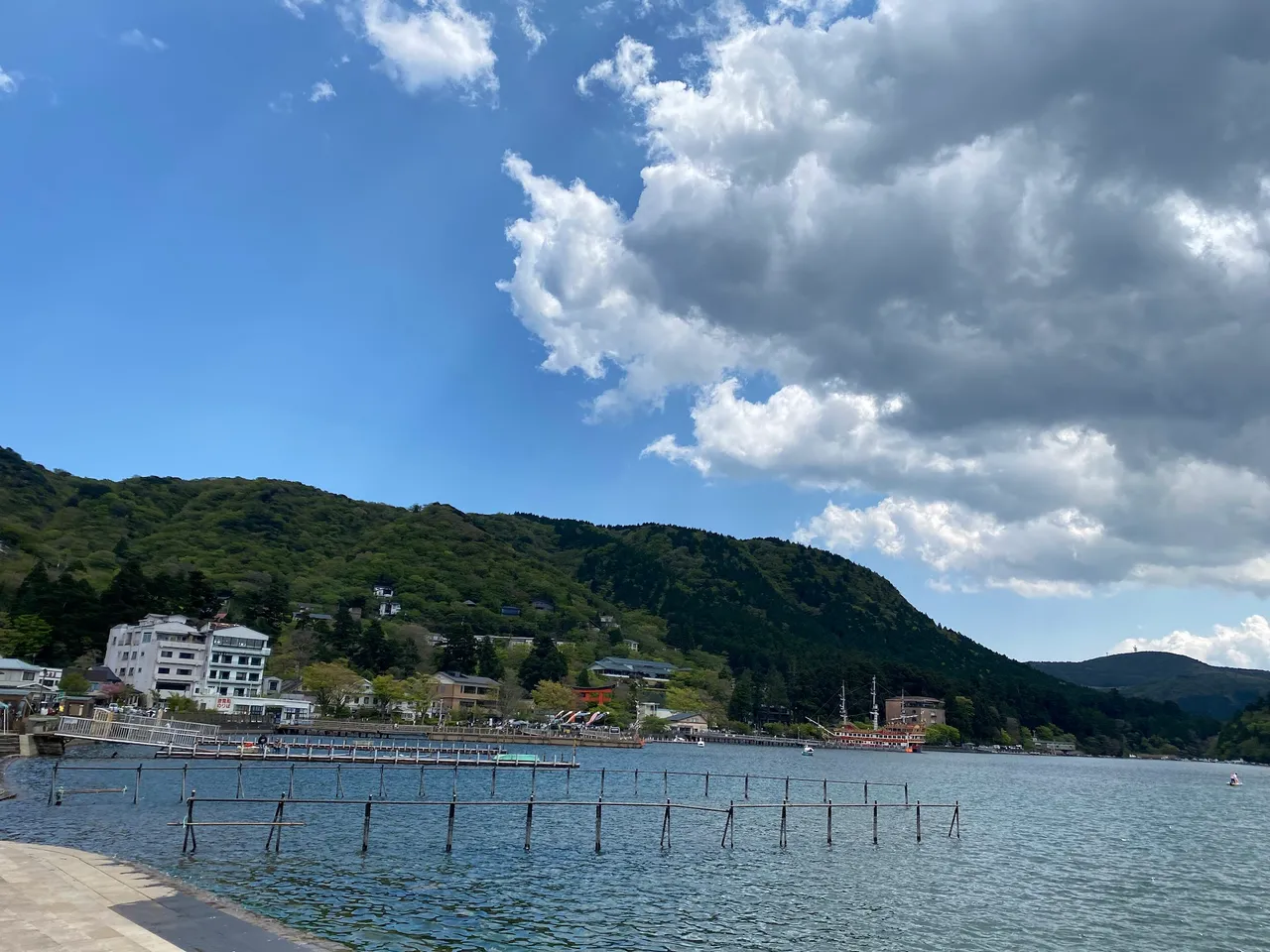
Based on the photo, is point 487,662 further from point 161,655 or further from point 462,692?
point 161,655

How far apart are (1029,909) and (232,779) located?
56843 millimetres

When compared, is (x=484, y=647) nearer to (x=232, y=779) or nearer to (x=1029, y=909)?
(x=232, y=779)

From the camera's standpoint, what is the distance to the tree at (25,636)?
107 m

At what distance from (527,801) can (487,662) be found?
12834 centimetres

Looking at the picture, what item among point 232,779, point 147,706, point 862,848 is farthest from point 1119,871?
point 147,706

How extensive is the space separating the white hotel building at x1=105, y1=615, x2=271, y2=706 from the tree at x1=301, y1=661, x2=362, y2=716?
711 cm

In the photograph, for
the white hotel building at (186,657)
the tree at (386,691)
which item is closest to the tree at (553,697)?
the tree at (386,691)

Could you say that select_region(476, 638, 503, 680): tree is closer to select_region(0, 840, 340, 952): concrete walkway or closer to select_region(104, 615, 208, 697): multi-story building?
select_region(104, 615, 208, 697): multi-story building

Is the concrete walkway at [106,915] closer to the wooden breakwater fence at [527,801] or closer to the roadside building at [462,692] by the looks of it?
the wooden breakwater fence at [527,801]

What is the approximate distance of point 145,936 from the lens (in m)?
18.7

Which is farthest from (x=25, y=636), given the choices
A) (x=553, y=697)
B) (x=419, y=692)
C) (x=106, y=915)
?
(x=106, y=915)

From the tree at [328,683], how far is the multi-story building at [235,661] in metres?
7.09

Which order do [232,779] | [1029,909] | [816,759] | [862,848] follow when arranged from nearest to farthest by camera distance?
[1029,909] → [862,848] → [232,779] → [816,759]

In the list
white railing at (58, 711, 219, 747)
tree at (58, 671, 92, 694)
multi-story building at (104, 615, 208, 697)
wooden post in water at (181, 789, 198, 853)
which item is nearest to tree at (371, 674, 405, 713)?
multi-story building at (104, 615, 208, 697)
